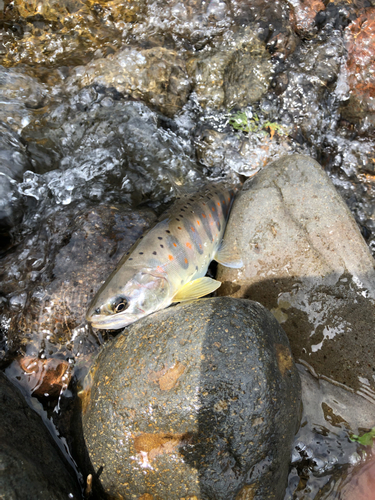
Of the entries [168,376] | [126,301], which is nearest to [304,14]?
[126,301]

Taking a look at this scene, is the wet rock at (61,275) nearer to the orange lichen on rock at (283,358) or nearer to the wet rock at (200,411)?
the wet rock at (200,411)

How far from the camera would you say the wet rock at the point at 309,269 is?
3.19 m

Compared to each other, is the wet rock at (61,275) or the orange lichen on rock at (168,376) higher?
the wet rock at (61,275)

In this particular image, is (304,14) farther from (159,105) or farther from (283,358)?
(283,358)

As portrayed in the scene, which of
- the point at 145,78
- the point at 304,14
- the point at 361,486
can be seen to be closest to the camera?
the point at 361,486

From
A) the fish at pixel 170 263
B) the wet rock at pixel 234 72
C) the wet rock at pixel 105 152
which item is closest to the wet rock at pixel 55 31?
the wet rock at pixel 105 152

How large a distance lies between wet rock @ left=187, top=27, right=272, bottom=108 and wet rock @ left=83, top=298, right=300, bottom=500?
3.78 metres

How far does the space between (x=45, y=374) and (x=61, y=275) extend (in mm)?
901

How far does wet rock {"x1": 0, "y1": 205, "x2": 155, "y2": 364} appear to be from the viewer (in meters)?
3.28

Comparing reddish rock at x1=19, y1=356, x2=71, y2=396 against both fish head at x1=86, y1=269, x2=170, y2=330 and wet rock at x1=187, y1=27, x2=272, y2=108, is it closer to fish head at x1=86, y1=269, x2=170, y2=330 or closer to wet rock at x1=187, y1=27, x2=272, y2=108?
fish head at x1=86, y1=269, x2=170, y2=330

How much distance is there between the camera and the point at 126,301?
305 cm

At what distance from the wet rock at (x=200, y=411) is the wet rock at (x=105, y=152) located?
2.38 m

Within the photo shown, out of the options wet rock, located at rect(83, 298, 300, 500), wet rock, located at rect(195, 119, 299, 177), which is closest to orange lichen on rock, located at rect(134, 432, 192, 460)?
wet rock, located at rect(83, 298, 300, 500)

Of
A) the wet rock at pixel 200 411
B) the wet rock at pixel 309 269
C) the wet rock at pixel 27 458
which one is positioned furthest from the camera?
the wet rock at pixel 309 269
